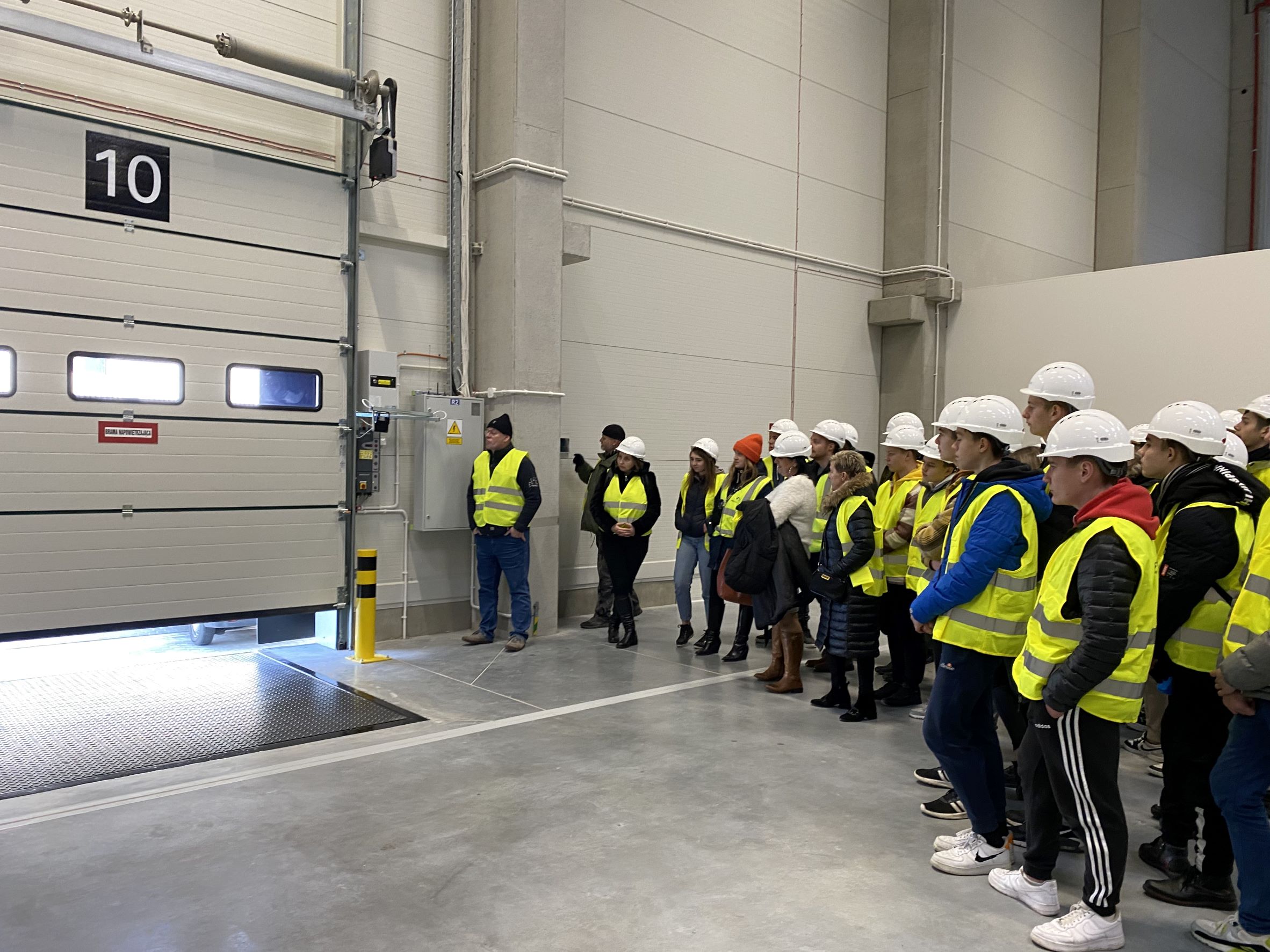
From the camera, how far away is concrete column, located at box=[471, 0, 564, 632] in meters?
8.37

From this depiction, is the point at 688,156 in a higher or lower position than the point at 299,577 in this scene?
higher

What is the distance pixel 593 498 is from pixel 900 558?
10.3ft

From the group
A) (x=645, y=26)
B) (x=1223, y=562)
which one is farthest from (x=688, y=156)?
(x=1223, y=562)

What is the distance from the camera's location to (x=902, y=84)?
1314 centimetres

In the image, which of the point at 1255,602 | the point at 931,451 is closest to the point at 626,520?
the point at 931,451

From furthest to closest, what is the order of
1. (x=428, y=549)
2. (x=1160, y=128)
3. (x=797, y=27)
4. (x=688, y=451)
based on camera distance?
1. (x=1160, y=128)
2. (x=797, y=27)
3. (x=688, y=451)
4. (x=428, y=549)

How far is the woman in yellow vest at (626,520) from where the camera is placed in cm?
822

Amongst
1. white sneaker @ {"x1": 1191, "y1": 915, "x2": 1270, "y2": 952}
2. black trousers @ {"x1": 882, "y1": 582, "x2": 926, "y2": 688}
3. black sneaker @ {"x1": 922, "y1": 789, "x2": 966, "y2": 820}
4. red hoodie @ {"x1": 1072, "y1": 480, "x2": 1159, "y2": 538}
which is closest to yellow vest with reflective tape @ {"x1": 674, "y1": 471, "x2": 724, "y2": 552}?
black trousers @ {"x1": 882, "y1": 582, "x2": 926, "y2": 688}

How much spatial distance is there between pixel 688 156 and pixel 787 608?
6471 mm

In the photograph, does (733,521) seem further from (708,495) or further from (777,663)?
(777,663)

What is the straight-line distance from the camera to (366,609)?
24.6 feet

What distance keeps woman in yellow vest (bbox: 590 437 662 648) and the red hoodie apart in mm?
5242

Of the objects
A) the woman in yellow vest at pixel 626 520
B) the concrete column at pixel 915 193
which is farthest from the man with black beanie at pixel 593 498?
the concrete column at pixel 915 193

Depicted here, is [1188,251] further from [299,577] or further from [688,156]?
[299,577]
